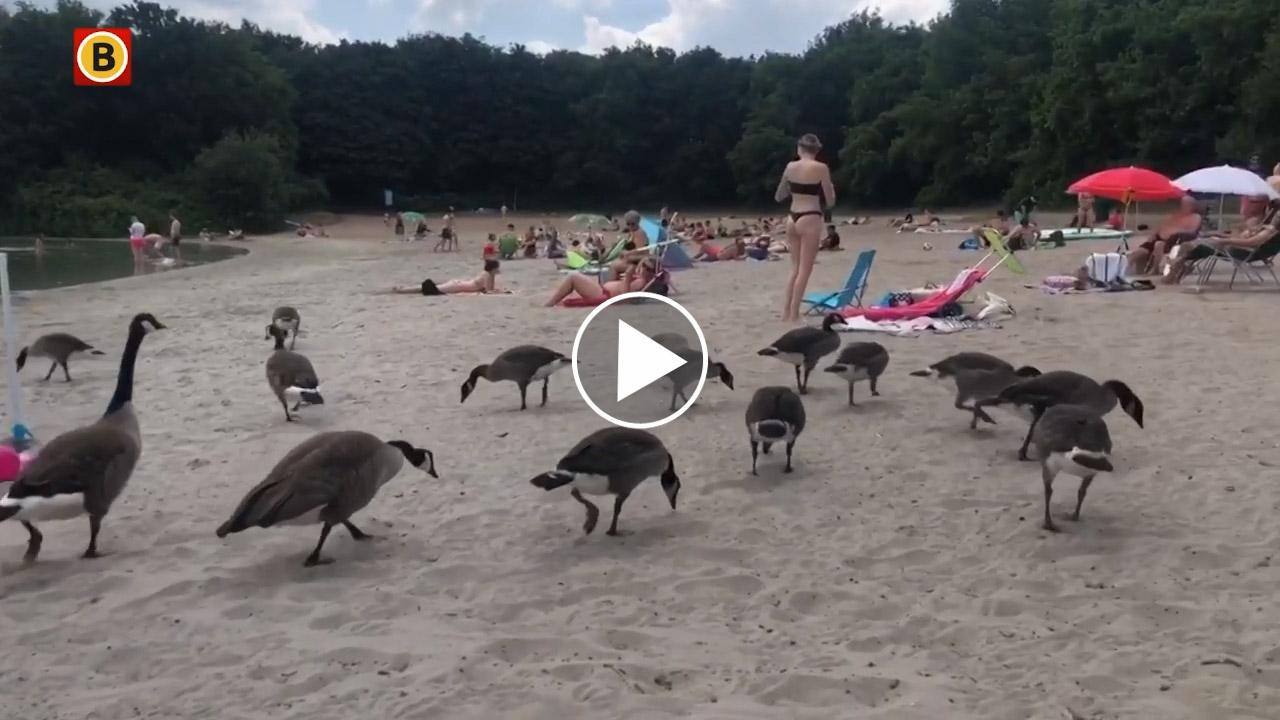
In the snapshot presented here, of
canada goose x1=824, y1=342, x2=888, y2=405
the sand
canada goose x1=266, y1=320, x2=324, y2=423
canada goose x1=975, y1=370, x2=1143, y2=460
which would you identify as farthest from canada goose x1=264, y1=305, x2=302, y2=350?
canada goose x1=975, y1=370, x2=1143, y2=460

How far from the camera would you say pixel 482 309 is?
47.3 feet

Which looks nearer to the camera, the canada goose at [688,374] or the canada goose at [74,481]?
the canada goose at [74,481]

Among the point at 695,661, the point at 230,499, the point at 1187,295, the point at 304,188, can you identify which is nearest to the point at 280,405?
the point at 230,499

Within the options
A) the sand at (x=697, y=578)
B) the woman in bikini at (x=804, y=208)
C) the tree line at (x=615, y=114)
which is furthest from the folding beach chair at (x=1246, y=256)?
the tree line at (x=615, y=114)

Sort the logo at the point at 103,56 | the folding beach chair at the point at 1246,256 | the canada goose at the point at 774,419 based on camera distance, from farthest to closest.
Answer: the logo at the point at 103,56, the folding beach chair at the point at 1246,256, the canada goose at the point at 774,419

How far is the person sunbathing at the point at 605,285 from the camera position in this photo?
579 inches

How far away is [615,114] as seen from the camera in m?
72.3

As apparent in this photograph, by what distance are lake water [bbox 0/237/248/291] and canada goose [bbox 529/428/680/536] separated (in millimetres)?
22409

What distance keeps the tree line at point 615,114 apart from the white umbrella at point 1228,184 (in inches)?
869

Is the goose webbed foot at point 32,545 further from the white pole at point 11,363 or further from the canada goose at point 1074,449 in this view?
the canada goose at point 1074,449

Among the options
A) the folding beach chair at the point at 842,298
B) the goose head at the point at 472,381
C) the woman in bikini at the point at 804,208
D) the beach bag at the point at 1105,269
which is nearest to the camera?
the goose head at the point at 472,381

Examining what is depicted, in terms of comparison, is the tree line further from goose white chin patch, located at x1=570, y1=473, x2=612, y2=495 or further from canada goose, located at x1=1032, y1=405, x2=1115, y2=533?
goose white chin patch, located at x1=570, y1=473, x2=612, y2=495

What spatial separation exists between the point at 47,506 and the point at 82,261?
109 ft

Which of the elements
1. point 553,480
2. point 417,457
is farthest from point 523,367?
point 553,480
